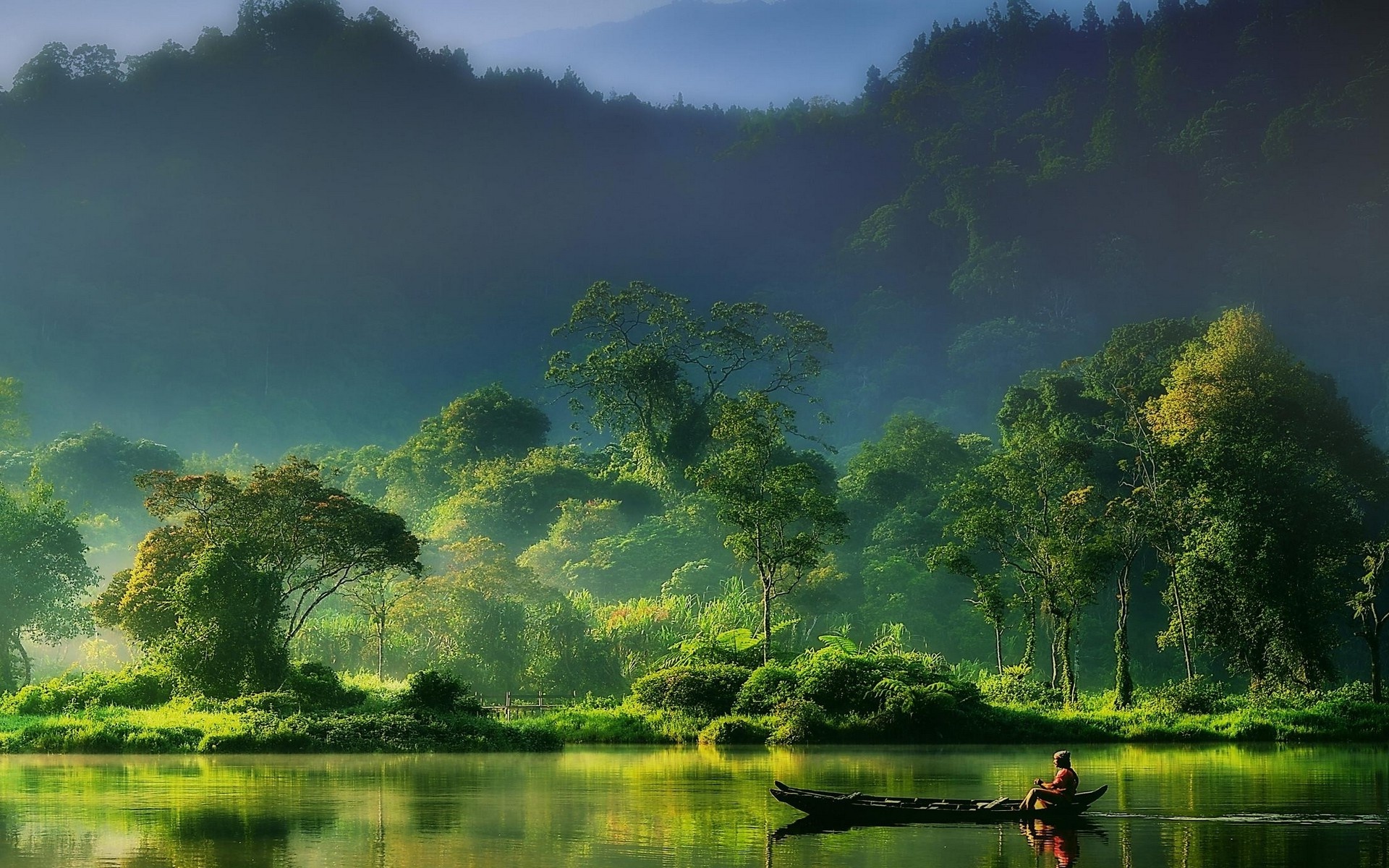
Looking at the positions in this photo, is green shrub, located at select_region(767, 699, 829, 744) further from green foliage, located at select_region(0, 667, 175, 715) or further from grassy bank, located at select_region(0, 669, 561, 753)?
green foliage, located at select_region(0, 667, 175, 715)

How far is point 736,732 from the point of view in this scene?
3441 centimetres

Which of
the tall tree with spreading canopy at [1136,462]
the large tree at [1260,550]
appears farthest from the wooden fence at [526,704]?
the large tree at [1260,550]

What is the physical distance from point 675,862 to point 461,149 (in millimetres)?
158024

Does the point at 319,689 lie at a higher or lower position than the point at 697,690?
higher

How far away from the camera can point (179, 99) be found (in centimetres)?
15600

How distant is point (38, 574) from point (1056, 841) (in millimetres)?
42104

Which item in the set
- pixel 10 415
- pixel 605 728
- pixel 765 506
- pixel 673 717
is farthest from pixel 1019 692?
pixel 10 415

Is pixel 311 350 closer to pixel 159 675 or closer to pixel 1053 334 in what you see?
pixel 1053 334

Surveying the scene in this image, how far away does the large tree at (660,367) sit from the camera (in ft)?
210

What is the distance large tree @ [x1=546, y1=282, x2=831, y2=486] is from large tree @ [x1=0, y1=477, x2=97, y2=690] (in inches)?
790

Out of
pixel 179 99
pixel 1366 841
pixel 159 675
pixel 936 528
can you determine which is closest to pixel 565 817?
pixel 1366 841

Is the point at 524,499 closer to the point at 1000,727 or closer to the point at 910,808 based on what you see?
the point at 1000,727

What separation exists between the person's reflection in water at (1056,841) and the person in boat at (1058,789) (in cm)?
26

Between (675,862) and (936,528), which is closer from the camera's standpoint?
(675,862)
